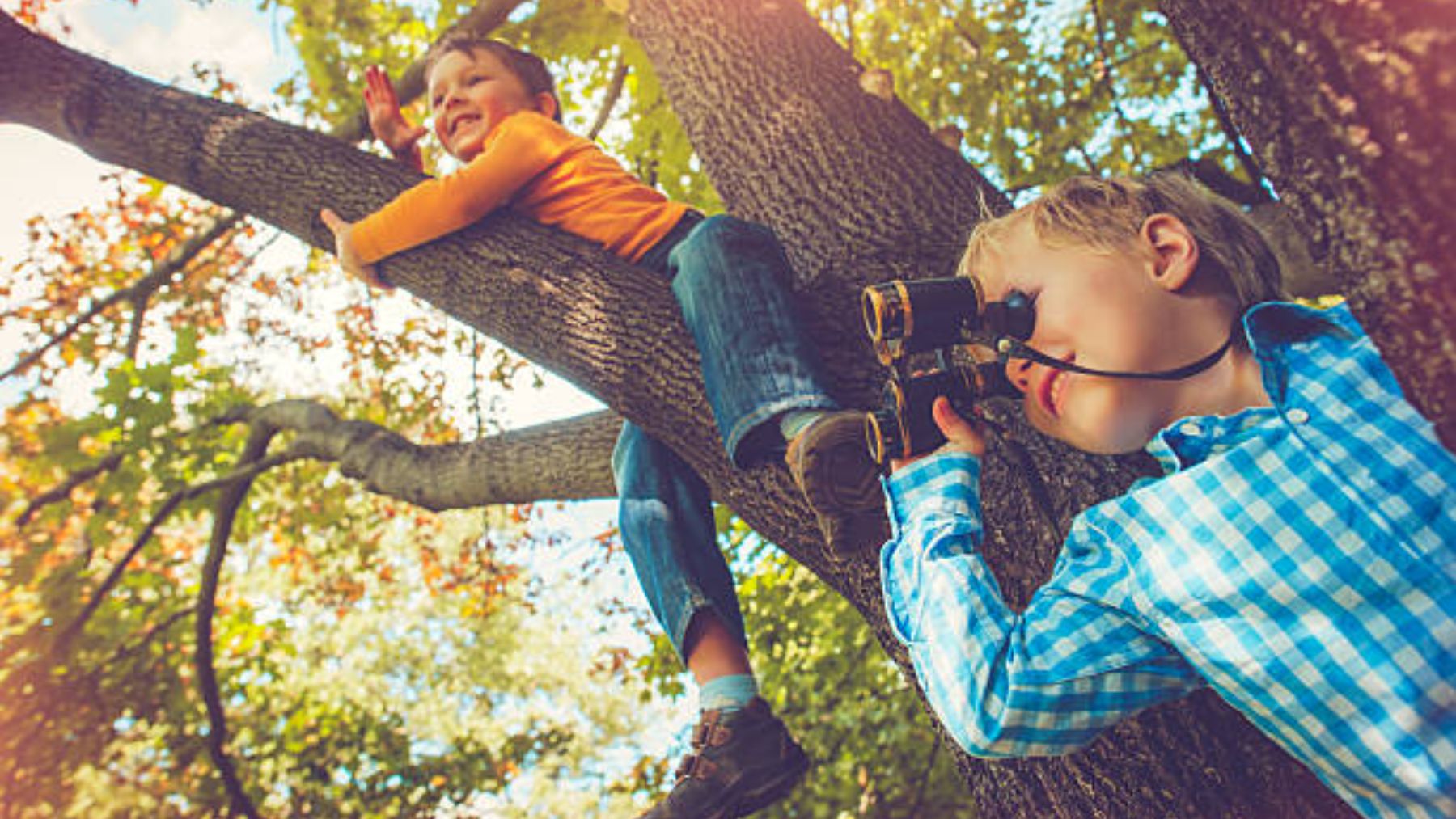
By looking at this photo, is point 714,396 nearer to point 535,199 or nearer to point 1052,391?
point 1052,391

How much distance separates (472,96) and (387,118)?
47 centimetres

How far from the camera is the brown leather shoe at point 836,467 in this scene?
1.57 meters

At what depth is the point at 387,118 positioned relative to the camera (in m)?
3.19

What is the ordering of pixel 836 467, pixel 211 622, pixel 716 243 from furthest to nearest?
pixel 211 622 < pixel 716 243 < pixel 836 467

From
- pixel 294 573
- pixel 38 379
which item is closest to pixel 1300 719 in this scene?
pixel 38 379

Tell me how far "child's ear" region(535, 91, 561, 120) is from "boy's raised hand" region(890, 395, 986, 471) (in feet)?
7.09

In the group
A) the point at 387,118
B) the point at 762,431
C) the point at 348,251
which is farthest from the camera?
the point at 387,118

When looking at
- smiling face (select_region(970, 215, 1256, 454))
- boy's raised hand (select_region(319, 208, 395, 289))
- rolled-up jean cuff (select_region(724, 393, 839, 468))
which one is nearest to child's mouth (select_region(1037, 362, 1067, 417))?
smiling face (select_region(970, 215, 1256, 454))

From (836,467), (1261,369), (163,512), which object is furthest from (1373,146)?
(163,512)

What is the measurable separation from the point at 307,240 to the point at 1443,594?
9.86ft

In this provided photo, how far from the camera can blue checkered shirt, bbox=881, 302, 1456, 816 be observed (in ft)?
3.37

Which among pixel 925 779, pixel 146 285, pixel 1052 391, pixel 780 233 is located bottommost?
pixel 925 779

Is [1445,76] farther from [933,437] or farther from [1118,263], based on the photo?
[933,437]

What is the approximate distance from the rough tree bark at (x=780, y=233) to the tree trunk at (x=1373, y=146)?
2.66ft
